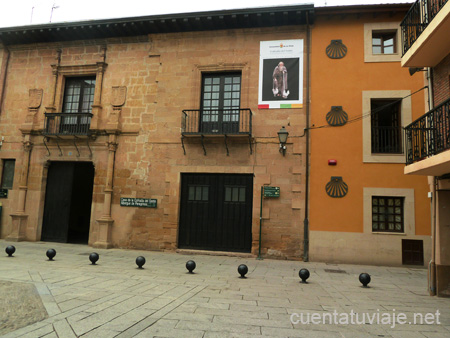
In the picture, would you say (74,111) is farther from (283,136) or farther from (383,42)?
(383,42)

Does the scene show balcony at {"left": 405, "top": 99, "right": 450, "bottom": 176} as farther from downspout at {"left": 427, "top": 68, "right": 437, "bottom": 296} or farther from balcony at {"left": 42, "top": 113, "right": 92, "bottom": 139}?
balcony at {"left": 42, "top": 113, "right": 92, "bottom": 139}

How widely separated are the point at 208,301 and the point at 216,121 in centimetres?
762

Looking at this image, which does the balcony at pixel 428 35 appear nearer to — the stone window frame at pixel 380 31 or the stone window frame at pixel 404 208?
the stone window frame at pixel 380 31

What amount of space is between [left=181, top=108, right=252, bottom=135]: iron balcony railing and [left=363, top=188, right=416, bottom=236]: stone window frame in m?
4.58

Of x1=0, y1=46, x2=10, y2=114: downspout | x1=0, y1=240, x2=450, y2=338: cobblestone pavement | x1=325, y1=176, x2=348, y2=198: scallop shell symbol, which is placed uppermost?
x1=0, y1=46, x2=10, y2=114: downspout

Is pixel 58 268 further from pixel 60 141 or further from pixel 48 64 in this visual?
pixel 48 64

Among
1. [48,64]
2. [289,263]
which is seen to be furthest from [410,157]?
[48,64]

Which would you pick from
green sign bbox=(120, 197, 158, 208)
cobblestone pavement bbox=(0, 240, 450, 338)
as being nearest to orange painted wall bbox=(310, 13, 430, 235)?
cobblestone pavement bbox=(0, 240, 450, 338)

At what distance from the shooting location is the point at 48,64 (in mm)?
13922

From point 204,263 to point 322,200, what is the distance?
446 centimetres

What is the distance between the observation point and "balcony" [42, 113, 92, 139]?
509 inches

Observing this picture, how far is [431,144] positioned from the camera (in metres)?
6.85

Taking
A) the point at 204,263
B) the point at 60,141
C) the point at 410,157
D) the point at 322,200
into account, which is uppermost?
the point at 60,141

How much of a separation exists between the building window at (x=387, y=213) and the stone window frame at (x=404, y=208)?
0.77ft
